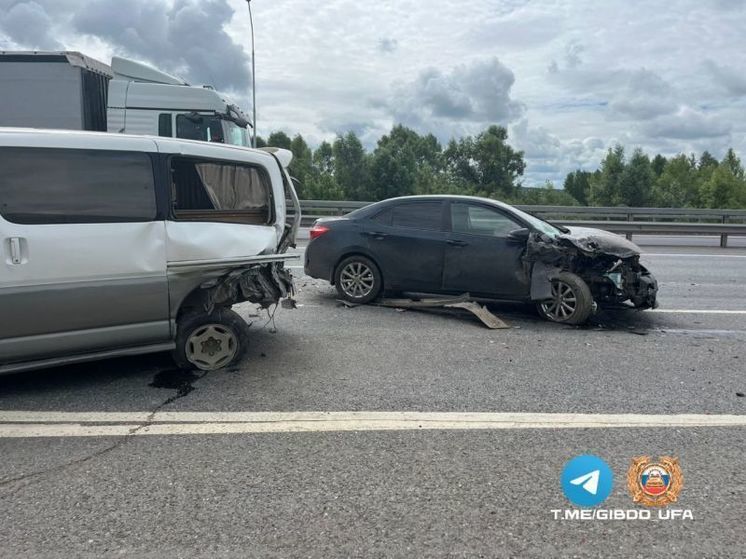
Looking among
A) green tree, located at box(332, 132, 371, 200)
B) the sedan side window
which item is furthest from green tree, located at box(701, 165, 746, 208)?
the sedan side window

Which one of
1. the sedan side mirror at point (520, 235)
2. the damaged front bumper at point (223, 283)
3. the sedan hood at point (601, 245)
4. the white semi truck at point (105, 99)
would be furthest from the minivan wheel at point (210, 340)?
the white semi truck at point (105, 99)

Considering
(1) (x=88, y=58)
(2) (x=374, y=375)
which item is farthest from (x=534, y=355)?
(1) (x=88, y=58)

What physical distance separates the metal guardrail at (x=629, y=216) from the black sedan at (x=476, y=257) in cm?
1059

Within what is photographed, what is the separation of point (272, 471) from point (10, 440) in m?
1.74

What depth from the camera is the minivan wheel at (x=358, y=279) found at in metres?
7.47

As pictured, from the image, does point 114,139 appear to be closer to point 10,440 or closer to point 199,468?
point 10,440

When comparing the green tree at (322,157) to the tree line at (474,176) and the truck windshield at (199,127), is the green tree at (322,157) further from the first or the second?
the truck windshield at (199,127)

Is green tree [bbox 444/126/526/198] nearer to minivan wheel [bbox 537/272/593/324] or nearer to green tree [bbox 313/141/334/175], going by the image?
green tree [bbox 313/141/334/175]

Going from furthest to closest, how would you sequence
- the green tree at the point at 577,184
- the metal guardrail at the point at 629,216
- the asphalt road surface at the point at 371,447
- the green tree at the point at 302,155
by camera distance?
the green tree at the point at 577,184 → the green tree at the point at 302,155 → the metal guardrail at the point at 629,216 → the asphalt road surface at the point at 371,447

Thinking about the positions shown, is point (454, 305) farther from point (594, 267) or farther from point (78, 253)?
point (78, 253)

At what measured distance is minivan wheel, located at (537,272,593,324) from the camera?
6.50 meters

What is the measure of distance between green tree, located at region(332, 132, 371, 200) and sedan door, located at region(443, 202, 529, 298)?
4643 centimetres

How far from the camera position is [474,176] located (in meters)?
65.6

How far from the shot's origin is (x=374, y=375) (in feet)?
15.7
